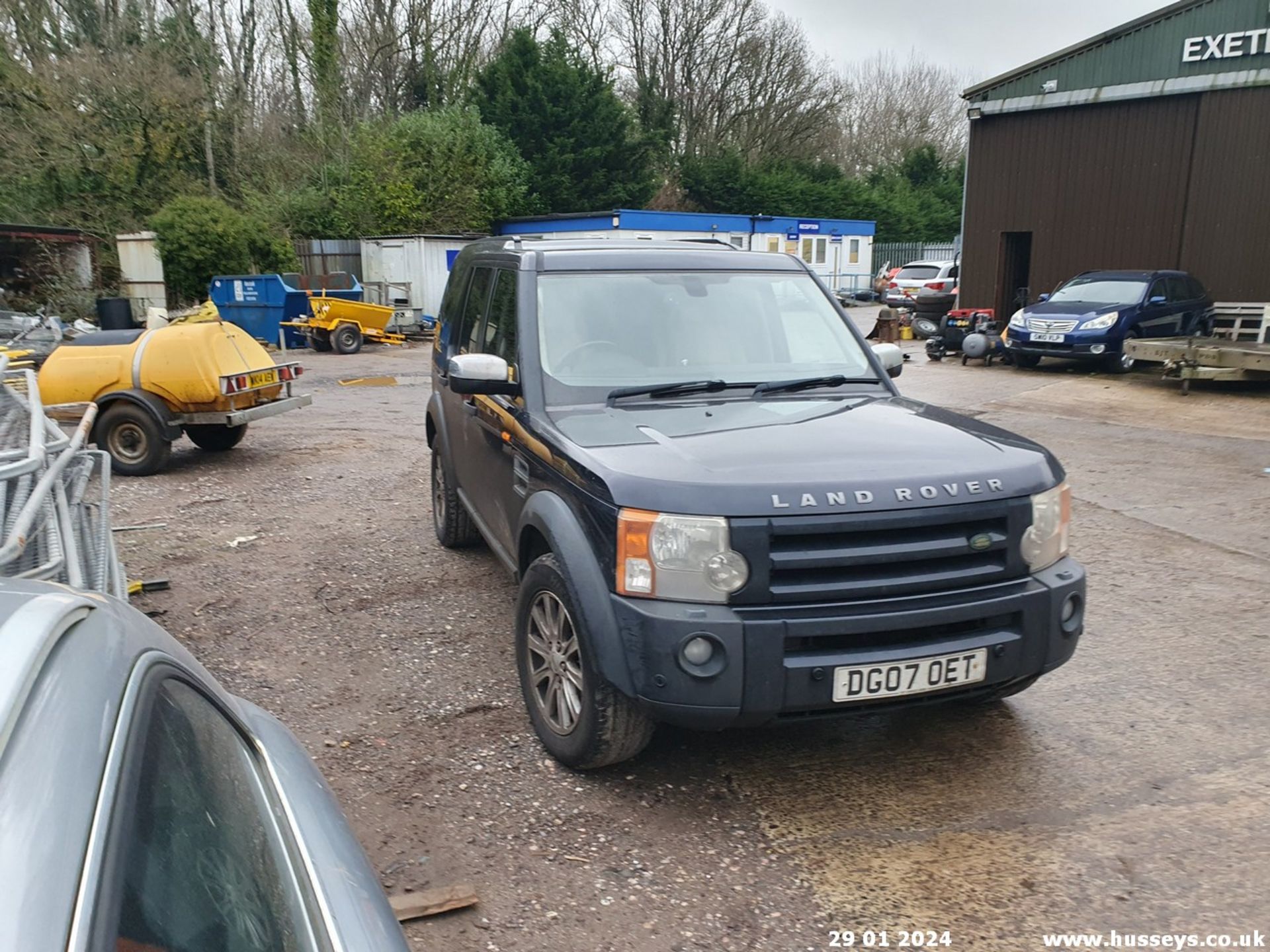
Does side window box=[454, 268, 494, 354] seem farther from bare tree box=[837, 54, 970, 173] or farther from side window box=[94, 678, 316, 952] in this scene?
bare tree box=[837, 54, 970, 173]

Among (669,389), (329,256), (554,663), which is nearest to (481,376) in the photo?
(669,389)

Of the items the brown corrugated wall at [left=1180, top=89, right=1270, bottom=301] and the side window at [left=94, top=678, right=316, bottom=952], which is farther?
the brown corrugated wall at [left=1180, top=89, right=1270, bottom=301]

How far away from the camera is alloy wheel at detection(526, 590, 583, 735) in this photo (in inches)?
142

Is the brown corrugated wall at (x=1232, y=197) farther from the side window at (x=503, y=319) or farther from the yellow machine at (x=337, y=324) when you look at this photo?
the side window at (x=503, y=319)

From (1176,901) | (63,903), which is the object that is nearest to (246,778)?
(63,903)

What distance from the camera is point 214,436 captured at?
10.0 m

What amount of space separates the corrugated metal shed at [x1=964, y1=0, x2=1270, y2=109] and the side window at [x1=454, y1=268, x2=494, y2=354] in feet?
58.3

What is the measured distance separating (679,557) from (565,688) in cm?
83

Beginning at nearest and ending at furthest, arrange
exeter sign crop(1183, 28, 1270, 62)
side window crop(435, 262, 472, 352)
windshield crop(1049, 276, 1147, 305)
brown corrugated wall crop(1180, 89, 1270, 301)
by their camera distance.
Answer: side window crop(435, 262, 472, 352), windshield crop(1049, 276, 1147, 305), exeter sign crop(1183, 28, 1270, 62), brown corrugated wall crop(1180, 89, 1270, 301)

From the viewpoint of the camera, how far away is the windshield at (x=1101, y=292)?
1652 cm

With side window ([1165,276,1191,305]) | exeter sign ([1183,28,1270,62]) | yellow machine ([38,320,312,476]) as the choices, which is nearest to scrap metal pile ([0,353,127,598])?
yellow machine ([38,320,312,476])

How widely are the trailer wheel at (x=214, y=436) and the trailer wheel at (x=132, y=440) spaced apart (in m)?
0.97

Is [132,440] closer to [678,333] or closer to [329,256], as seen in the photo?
[678,333]

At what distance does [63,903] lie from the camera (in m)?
0.94
